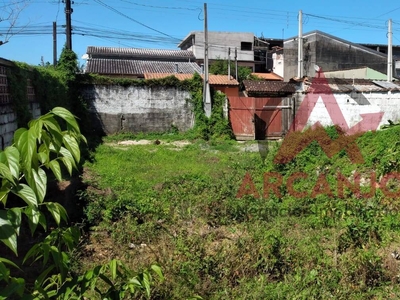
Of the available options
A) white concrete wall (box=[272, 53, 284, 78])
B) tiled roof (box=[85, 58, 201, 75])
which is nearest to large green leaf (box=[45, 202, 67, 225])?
tiled roof (box=[85, 58, 201, 75])

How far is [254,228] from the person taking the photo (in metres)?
4.02

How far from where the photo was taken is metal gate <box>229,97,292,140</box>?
12.6 metres

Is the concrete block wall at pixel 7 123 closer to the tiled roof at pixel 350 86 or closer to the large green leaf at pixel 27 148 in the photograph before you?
the large green leaf at pixel 27 148

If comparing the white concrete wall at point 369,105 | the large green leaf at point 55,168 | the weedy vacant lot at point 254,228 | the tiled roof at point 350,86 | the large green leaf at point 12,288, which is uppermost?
the tiled roof at point 350,86

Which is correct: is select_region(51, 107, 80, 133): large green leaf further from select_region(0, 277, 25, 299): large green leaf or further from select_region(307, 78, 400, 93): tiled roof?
select_region(307, 78, 400, 93): tiled roof

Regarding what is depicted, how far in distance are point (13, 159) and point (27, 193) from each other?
10cm

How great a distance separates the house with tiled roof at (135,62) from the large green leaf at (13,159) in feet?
53.6

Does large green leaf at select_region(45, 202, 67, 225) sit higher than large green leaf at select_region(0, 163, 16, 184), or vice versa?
large green leaf at select_region(0, 163, 16, 184)

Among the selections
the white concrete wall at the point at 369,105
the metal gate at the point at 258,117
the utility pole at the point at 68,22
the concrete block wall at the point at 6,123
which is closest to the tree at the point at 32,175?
the concrete block wall at the point at 6,123

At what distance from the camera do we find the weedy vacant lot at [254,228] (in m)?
2.96

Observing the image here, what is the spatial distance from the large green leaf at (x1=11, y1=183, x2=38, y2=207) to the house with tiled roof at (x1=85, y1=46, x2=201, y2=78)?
16359 mm

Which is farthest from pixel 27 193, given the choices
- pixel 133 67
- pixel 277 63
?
pixel 277 63

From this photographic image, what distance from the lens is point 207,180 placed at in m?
6.42

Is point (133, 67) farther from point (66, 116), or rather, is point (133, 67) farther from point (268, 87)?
point (66, 116)
